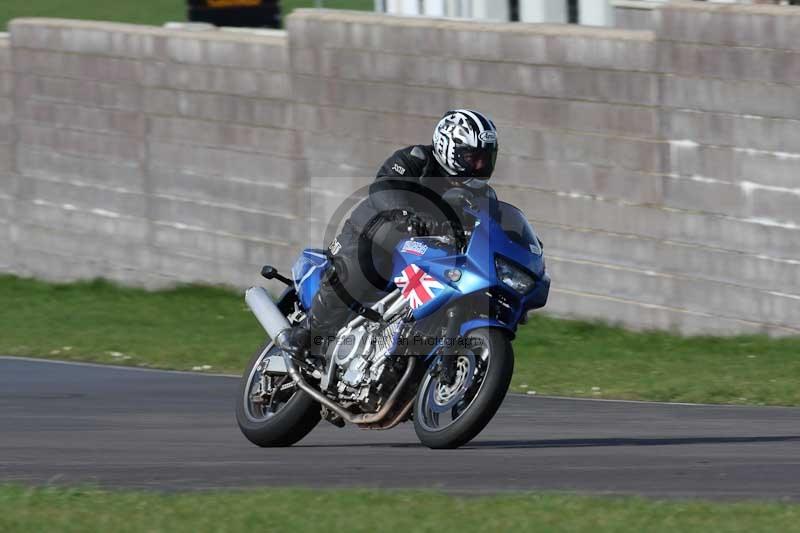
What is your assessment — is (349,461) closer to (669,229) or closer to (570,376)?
(570,376)

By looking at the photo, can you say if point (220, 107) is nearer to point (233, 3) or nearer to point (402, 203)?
point (233, 3)

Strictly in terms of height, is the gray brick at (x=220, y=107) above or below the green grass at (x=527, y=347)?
above

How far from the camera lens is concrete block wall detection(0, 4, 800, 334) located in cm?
1427

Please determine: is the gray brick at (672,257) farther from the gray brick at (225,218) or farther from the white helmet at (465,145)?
the white helmet at (465,145)

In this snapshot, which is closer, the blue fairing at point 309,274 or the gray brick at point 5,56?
the blue fairing at point 309,274

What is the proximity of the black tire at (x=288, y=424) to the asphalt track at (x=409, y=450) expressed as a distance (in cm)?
8

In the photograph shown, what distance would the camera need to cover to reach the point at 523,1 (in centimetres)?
2541

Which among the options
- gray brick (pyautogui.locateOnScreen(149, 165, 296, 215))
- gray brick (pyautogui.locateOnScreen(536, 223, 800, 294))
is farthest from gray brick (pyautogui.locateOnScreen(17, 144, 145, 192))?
gray brick (pyautogui.locateOnScreen(536, 223, 800, 294))

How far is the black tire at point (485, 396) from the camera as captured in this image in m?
8.05

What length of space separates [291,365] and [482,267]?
1381mm

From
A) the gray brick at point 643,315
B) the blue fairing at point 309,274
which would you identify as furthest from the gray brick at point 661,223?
the blue fairing at point 309,274

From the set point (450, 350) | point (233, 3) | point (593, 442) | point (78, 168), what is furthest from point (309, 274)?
point (233, 3)

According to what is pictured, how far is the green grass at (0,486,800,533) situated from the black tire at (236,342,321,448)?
1997 mm

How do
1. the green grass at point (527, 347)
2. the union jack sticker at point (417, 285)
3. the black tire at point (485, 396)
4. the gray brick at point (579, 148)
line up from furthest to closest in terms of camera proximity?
the gray brick at point (579, 148) < the green grass at point (527, 347) < the union jack sticker at point (417, 285) < the black tire at point (485, 396)
